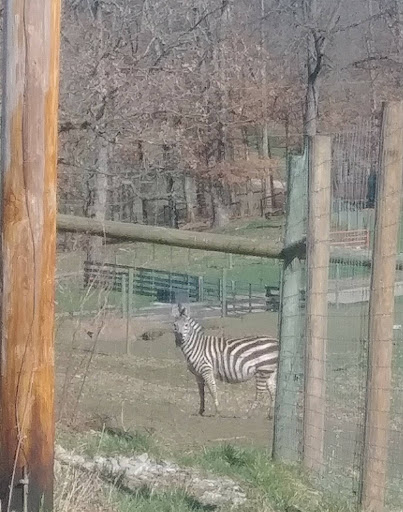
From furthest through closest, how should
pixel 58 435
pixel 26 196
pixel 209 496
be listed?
pixel 58 435 → pixel 209 496 → pixel 26 196

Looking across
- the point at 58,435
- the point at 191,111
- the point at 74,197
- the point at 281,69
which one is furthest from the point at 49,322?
the point at 281,69

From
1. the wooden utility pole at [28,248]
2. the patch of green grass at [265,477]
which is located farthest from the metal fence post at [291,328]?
the wooden utility pole at [28,248]

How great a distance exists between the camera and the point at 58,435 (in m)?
7.20

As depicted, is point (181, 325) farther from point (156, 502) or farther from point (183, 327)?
point (156, 502)

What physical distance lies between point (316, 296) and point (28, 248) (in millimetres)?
2420

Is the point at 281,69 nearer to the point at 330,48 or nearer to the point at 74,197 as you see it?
the point at 330,48

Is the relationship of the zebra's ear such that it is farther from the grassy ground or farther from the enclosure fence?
the grassy ground

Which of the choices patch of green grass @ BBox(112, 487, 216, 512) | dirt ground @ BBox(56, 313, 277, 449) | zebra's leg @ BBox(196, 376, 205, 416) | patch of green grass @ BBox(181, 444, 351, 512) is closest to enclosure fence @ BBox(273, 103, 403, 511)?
patch of green grass @ BBox(181, 444, 351, 512)

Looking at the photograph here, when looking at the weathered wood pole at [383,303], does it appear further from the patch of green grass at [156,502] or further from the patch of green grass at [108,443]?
the patch of green grass at [108,443]

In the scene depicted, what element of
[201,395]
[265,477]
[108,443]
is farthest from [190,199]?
[265,477]

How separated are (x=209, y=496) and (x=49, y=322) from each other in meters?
1.79

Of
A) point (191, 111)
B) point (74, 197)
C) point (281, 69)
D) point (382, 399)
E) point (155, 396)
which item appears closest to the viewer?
point (382, 399)

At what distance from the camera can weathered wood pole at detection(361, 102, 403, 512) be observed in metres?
5.10

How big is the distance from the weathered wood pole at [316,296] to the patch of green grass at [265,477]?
24 centimetres
